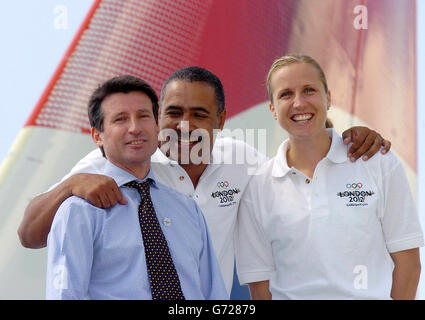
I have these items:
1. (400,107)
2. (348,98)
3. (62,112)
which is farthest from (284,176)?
(400,107)

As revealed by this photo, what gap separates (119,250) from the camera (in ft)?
4.84

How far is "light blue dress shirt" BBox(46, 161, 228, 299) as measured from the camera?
4.57ft

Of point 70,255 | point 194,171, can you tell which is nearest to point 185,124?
point 194,171

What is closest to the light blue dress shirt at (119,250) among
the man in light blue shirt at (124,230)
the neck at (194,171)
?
the man in light blue shirt at (124,230)

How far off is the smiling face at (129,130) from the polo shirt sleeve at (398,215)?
2.67 ft

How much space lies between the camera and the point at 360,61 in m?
3.96

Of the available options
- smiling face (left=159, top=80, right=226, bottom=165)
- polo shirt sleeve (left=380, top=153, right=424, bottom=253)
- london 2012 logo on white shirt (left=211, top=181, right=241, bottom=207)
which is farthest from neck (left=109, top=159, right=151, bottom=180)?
polo shirt sleeve (left=380, top=153, right=424, bottom=253)

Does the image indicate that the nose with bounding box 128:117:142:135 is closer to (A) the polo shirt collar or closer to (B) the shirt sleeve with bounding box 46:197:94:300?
(B) the shirt sleeve with bounding box 46:197:94:300

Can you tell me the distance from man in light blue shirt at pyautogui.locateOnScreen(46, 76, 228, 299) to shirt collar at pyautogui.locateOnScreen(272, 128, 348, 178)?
1.35 ft

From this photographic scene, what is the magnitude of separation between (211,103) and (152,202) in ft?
1.79

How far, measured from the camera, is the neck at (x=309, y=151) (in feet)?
6.58

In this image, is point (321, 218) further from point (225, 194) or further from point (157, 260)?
point (157, 260)

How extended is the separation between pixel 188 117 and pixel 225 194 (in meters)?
Answer: 0.32

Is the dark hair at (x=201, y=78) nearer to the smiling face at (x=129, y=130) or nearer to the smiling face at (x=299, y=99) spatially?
the smiling face at (x=299, y=99)
